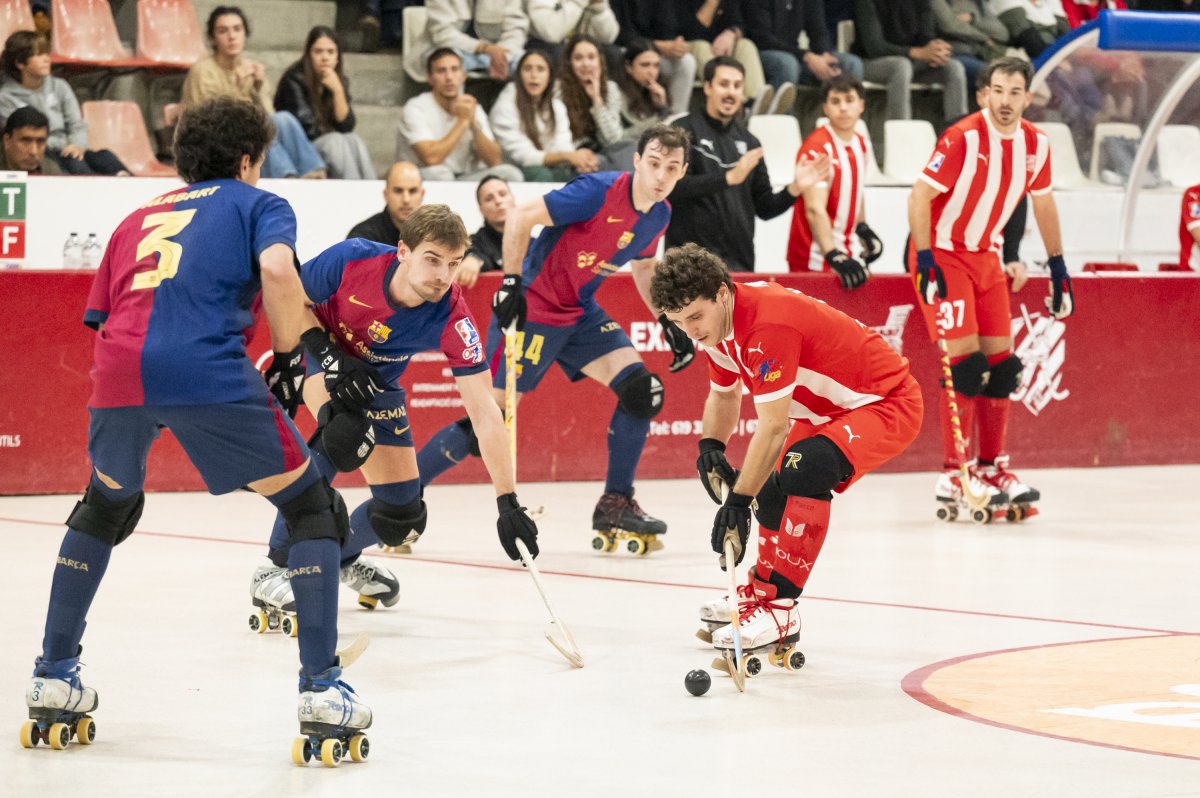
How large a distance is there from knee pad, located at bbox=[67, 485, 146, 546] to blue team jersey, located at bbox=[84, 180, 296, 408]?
25 cm

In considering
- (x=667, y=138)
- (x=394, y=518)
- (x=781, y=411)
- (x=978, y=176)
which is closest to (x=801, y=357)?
(x=781, y=411)

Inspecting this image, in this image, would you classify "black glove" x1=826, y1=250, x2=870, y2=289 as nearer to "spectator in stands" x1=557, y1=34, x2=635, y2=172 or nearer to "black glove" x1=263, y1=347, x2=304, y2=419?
"spectator in stands" x1=557, y1=34, x2=635, y2=172

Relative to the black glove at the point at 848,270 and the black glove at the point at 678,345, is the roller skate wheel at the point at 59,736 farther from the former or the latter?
the black glove at the point at 848,270

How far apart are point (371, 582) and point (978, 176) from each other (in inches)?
164

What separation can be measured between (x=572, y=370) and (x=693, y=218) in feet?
7.67

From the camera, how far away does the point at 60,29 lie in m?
11.2

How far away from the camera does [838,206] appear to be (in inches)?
414

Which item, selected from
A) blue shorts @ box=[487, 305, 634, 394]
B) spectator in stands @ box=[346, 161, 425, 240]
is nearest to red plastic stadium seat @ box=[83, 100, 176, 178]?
spectator in stands @ box=[346, 161, 425, 240]

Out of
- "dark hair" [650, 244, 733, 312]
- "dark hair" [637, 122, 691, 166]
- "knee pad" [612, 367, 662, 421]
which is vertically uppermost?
"dark hair" [637, 122, 691, 166]

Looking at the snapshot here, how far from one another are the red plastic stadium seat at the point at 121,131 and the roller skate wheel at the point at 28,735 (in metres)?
7.24

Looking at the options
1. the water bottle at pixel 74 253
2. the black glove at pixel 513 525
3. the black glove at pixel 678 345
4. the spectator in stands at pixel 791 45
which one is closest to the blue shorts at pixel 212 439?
the black glove at pixel 513 525

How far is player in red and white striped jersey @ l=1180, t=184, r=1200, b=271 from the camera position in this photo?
38.5 feet

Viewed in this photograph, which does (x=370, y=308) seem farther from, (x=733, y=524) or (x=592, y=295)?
(x=592, y=295)

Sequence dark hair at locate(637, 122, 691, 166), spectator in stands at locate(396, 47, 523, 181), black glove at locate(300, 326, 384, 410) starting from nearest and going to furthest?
black glove at locate(300, 326, 384, 410), dark hair at locate(637, 122, 691, 166), spectator in stands at locate(396, 47, 523, 181)
